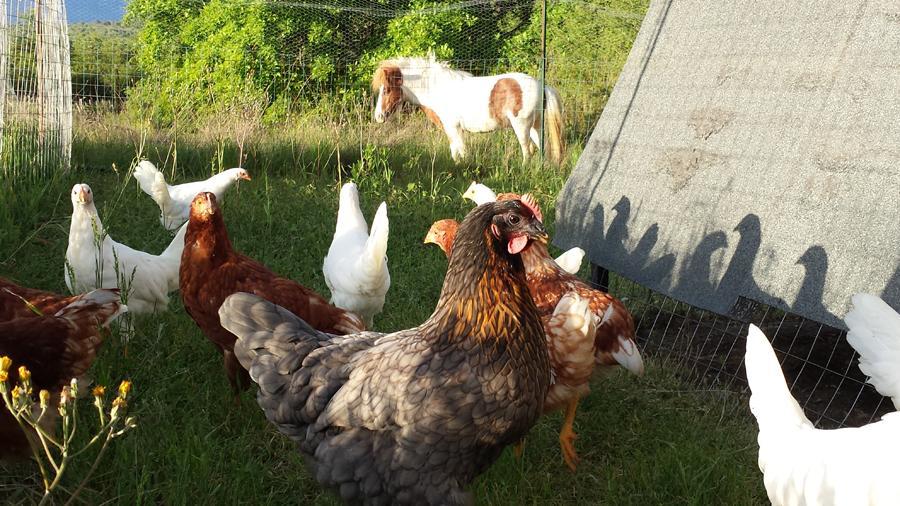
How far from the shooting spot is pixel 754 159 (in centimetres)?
412

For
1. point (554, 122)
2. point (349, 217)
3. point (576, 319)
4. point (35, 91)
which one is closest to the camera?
point (576, 319)

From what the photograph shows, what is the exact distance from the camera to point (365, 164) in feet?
29.0

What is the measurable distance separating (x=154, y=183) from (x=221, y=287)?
120 inches

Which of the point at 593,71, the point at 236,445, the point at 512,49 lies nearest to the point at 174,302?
the point at 236,445

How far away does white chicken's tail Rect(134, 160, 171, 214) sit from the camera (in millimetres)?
6409

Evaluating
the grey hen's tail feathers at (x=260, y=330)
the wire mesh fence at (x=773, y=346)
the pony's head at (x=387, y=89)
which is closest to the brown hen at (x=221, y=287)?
the grey hen's tail feathers at (x=260, y=330)

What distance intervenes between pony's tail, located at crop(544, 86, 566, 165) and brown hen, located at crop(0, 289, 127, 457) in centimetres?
727

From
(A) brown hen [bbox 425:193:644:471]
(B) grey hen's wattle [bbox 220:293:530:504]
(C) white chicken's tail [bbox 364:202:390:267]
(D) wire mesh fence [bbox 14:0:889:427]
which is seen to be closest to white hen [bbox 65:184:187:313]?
(C) white chicken's tail [bbox 364:202:390:267]

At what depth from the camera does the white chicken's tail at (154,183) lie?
641 centimetres

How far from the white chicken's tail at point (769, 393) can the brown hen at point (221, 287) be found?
1971mm

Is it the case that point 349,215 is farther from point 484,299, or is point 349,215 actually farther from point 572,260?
point 484,299

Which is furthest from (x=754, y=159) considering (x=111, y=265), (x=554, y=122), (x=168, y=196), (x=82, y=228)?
(x=554, y=122)

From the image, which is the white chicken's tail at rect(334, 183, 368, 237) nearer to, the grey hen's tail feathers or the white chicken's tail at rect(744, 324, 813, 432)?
the grey hen's tail feathers

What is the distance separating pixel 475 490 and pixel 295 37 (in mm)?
14093
